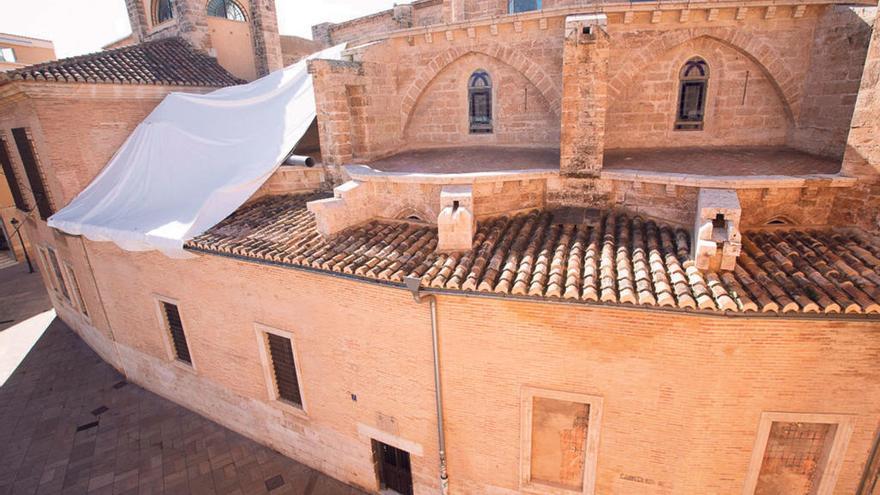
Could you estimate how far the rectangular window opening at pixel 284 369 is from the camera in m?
7.35

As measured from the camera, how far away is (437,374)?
5.73 meters

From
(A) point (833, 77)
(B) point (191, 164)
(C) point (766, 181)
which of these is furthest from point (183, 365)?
(A) point (833, 77)

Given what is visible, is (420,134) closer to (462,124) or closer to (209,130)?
(462,124)

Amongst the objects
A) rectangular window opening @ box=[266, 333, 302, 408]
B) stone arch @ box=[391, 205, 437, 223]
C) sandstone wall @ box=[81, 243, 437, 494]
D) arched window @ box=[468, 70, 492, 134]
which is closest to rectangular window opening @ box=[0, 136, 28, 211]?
sandstone wall @ box=[81, 243, 437, 494]

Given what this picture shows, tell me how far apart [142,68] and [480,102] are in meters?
8.57

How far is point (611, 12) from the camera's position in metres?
7.59

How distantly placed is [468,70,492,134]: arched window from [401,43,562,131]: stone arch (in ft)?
1.55

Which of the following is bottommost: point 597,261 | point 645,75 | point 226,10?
point 597,261

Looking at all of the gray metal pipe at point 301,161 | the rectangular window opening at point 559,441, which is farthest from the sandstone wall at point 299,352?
the gray metal pipe at point 301,161

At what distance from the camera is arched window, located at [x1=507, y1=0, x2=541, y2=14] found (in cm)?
1005

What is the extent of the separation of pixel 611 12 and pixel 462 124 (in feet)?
10.9

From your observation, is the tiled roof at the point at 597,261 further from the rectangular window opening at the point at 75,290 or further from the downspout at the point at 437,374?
the rectangular window opening at the point at 75,290

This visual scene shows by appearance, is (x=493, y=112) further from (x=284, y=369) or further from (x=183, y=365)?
(x=183, y=365)

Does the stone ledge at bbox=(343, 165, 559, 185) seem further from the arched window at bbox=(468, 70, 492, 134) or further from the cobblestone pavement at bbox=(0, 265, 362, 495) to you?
the cobblestone pavement at bbox=(0, 265, 362, 495)
